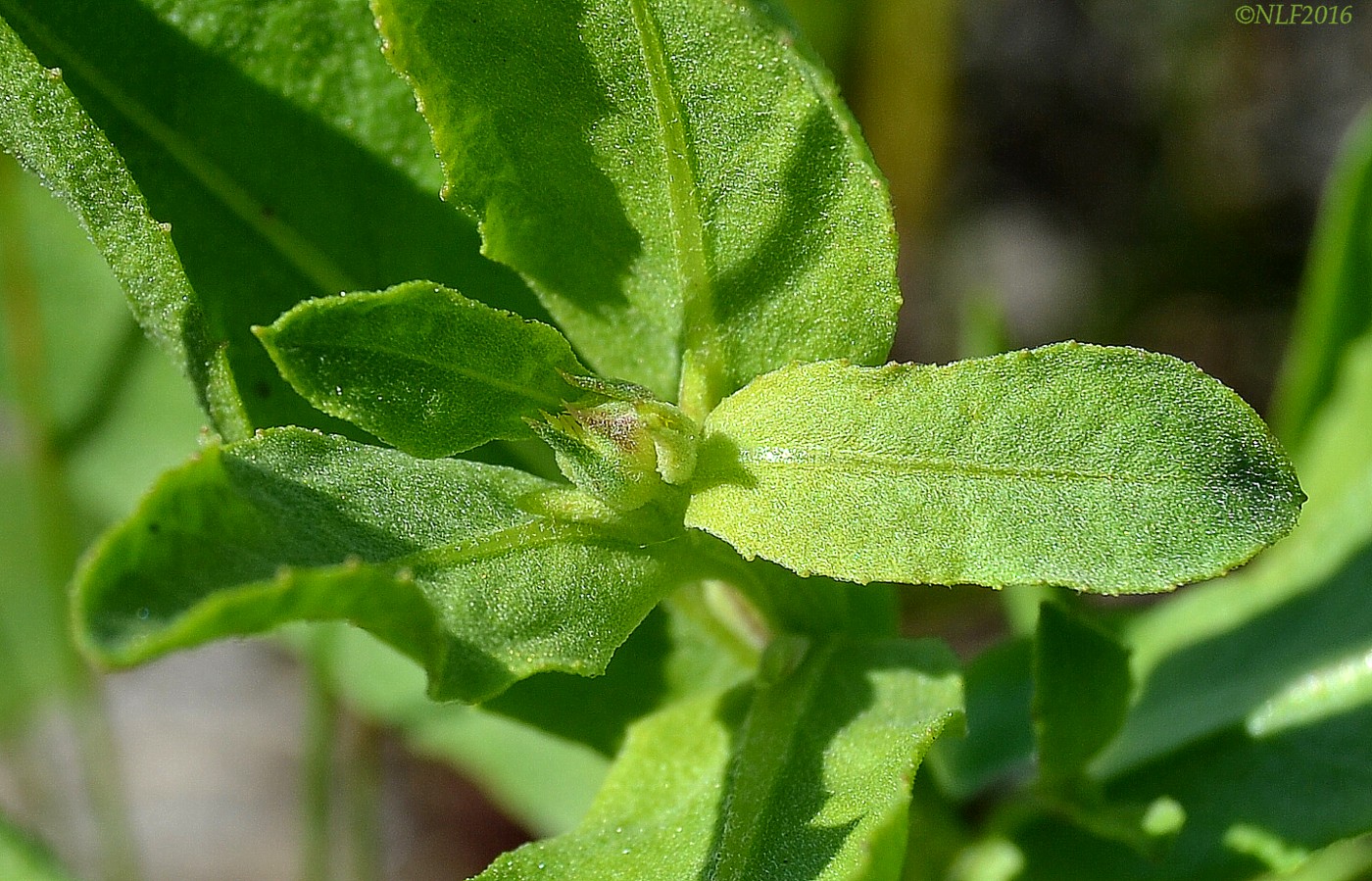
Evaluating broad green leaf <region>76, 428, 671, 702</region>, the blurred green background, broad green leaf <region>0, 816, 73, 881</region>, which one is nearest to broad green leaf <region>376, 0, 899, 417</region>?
broad green leaf <region>76, 428, 671, 702</region>

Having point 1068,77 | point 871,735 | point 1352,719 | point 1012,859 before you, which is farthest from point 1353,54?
point 871,735

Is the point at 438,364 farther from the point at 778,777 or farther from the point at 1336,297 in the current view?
the point at 1336,297

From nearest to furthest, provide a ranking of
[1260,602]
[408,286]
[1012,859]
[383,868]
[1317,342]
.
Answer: [408,286]
[1012,859]
[1260,602]
[1317,342]
[383,868]

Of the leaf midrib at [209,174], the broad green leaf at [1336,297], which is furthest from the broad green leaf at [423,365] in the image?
the broad green leaf at [1336,297]

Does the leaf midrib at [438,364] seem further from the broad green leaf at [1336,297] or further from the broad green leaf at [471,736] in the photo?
the broad green leaf at [1336,297]

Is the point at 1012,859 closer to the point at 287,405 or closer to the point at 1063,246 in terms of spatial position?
the point at 287,405

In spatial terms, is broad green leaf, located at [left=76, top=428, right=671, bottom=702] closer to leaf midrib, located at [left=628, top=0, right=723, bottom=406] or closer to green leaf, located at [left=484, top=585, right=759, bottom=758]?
leaf midrib, located at [left=628, top=0, right=723, bottom=406]
